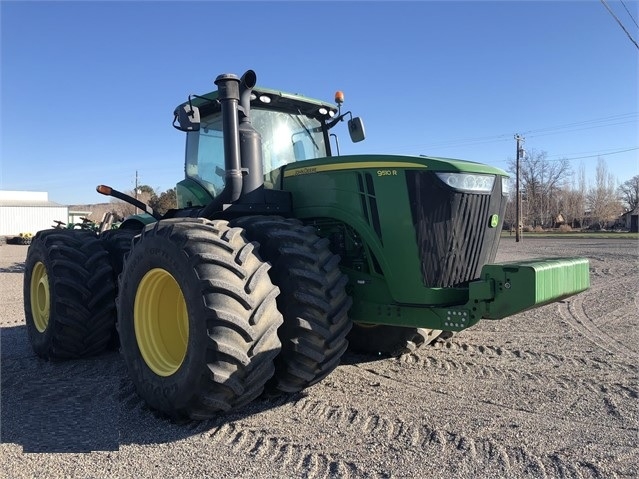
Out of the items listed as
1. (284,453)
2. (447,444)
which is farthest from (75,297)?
(447,444)

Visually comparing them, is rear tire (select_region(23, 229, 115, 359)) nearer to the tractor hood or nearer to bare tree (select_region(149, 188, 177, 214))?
bare tree (select_region(149, 188, 177, 214))

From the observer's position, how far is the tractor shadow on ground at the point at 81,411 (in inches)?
141

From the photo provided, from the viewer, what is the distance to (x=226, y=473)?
3.08 metres

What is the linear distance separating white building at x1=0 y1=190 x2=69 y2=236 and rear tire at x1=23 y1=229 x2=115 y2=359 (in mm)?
51475

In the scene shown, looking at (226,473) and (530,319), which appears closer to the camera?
(226,473)

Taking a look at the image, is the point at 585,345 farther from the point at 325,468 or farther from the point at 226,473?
the point at 226,473

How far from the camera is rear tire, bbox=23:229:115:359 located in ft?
17.6

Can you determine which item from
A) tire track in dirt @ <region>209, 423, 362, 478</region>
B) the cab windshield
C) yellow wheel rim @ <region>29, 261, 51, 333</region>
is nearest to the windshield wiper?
the cab windshield

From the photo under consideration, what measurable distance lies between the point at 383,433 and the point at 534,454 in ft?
3.09

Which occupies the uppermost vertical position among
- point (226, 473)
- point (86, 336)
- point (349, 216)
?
point (349, 216)

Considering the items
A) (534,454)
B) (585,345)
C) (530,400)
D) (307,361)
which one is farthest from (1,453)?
(585,345)

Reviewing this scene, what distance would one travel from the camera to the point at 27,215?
55500mm

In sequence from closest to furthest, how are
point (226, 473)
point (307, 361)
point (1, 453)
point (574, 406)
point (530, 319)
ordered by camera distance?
point (226, 473) < point (1, 453) < point (307, 361) < point (574, 406) < point (530, 319)

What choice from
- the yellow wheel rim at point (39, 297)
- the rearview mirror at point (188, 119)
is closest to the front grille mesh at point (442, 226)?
the rearview mirror at point (188, 119)
